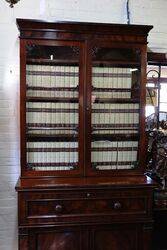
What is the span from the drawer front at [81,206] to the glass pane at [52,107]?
260 millimetres

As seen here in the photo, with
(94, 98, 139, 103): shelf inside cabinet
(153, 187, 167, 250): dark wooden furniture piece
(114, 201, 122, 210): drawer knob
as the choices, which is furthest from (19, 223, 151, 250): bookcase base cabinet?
(94, 98, 139, 103): shelf inside cabinet

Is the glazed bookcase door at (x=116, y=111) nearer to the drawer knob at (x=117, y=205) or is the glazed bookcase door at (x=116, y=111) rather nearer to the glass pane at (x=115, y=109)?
the glass pane at (x=115, y=109)

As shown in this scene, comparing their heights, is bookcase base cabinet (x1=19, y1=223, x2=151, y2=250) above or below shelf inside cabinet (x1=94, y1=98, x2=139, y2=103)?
below

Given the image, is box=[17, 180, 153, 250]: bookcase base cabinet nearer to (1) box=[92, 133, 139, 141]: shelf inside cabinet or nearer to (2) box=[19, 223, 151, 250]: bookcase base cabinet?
(2) box=[19, 223, 151, 250]: bookcase base cabinet

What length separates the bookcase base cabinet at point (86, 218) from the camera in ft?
7.41

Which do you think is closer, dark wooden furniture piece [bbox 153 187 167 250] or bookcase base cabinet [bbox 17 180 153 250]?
bookcase base cabinet [bbox 17 180 153 250]

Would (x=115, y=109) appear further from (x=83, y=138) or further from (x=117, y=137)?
(x=83, y=138)

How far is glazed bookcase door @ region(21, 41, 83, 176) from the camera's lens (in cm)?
234

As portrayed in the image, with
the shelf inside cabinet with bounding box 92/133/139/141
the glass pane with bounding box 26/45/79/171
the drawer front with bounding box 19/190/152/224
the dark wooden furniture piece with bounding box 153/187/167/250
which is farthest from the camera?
the dark wooden furniture piece with bounding box 153/187/167/250

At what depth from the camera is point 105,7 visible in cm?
284

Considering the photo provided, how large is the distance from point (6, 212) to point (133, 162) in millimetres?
1316

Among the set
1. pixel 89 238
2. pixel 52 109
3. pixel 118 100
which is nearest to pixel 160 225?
pixel 89 238

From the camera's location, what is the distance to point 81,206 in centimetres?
231

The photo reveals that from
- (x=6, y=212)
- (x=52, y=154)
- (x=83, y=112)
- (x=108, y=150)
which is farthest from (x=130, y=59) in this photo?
(x=6, y=212)
